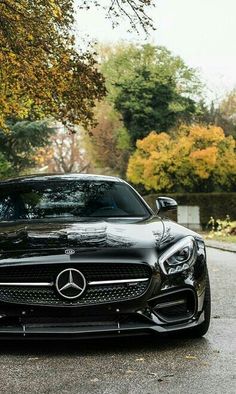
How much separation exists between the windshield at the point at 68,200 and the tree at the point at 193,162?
1288 inches

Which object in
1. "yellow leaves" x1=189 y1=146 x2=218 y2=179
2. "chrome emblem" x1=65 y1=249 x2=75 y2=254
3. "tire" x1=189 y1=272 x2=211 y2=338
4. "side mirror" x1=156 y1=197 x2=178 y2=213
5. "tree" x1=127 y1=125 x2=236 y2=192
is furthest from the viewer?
"tree" x1=127 y1=125 x2=236 y2=192

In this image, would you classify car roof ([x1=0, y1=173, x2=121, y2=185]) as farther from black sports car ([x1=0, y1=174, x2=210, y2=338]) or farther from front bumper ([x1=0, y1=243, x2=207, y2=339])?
front bumper ([x1=0, y1=243, x2=207, y2=339])

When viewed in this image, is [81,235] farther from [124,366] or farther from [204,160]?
[204,160]

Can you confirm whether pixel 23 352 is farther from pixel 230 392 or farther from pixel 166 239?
pixel 230 392

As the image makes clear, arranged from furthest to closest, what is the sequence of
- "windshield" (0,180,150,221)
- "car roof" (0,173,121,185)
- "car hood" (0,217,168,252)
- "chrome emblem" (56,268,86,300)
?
1. "car roof" (0,173,121,185)
2. "windshield" (0,180,150,221)
3. "car hood" (0,217,168,252)
4. "chrome emblem" (56,268,86,300)

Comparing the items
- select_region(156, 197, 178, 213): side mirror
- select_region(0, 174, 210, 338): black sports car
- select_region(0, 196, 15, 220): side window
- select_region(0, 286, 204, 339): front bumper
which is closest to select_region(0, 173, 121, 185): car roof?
select_region(0, 196, 15, 220): side window

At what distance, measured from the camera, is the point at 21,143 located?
133 feet

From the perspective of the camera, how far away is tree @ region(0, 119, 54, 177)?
38500mm

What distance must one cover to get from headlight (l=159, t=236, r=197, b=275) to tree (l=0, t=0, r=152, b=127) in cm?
975

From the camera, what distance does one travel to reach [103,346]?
5207 millimetres

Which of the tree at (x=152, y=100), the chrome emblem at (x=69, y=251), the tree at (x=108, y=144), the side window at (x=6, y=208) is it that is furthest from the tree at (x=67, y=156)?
the chrome emblem at (x=69, y=251)

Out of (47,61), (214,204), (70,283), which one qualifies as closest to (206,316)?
(70,283)

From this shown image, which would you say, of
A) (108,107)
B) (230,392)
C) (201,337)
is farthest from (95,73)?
(108,107)

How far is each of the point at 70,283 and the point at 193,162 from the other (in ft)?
115
